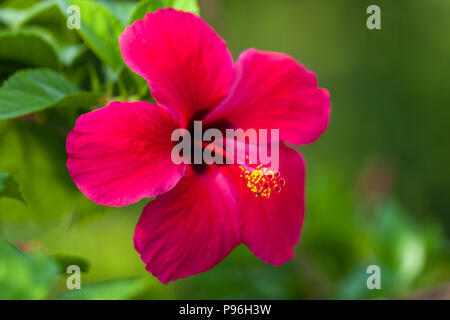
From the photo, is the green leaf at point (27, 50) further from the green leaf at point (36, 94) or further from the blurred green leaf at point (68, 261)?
the blurred green leaf at point (68, 261)

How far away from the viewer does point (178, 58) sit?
57 centimetres

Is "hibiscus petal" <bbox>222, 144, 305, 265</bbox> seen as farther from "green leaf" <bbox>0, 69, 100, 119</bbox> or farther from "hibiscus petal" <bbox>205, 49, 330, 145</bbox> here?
"green leaf" <bbox>0, 69, 100, 119</bbox>

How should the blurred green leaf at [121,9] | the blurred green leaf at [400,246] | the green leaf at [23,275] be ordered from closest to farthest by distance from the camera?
the green leaf at [23,275]
the blurred green leaf at [121,9]
the blurred green leaf at [400,246]

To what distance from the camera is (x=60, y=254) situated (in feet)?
1.81

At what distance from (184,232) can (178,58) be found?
0.60 feet

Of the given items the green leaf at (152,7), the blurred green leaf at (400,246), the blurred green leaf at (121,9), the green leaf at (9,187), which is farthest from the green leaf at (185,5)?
the blurred green leaf at (400,246)

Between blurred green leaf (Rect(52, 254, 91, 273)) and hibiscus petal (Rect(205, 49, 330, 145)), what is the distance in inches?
8.3

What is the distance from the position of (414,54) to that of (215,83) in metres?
2.84

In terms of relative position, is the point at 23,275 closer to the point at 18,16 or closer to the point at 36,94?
the point at 36,94

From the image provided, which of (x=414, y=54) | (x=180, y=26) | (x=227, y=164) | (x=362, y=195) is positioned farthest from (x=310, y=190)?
(x=414, y=54)

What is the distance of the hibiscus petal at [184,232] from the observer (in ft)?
1.81

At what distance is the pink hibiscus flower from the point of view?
0.54 metres

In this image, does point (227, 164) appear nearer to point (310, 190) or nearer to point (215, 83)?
point (215, 83)

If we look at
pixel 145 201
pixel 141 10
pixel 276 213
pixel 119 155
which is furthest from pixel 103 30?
pixel 145 201
